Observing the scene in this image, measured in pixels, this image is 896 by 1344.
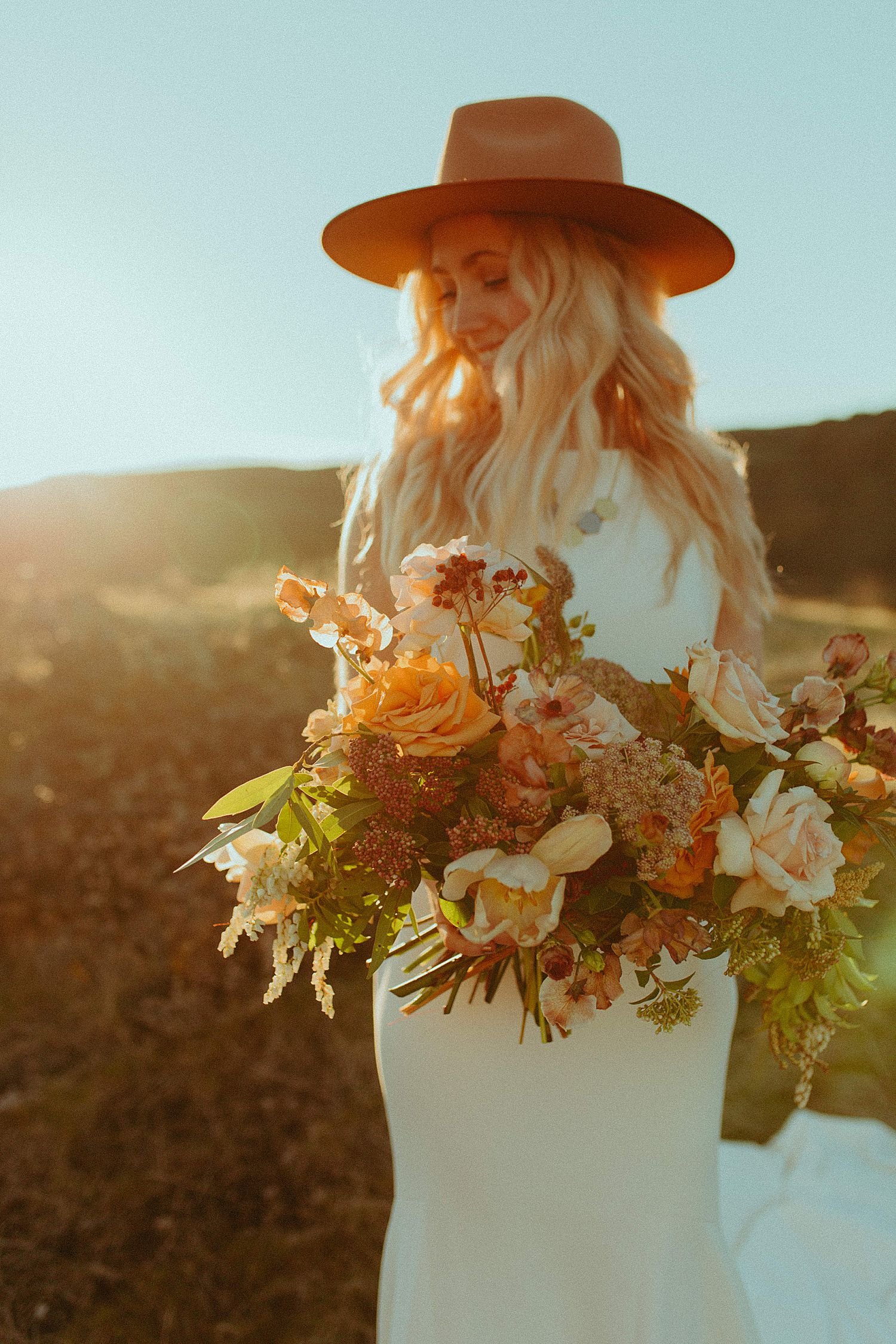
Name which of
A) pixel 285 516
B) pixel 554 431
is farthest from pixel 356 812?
pixel 285 516

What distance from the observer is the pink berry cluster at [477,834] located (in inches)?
44.8

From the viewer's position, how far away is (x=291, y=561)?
8664 mm

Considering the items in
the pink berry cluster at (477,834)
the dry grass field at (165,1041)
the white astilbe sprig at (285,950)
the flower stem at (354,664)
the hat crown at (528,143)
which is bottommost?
the dry grass field at (165,1041)

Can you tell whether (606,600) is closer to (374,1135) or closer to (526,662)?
(526,662)

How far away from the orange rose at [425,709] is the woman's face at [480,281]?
1.39 meters

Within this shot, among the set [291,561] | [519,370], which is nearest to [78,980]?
[519,370]

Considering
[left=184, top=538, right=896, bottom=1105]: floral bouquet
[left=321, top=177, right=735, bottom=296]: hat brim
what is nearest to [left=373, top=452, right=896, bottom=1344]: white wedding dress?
[left=184, top=538, right=896, bottom=1105]: floral bouquet

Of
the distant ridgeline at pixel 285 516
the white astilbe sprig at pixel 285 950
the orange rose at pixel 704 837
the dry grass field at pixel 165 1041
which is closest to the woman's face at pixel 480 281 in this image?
the orange rose at pixel 704 837

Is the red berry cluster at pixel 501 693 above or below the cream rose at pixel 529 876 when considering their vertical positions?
above

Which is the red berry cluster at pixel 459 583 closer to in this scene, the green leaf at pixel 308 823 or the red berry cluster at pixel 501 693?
the red berry cluster at pixel 501 693

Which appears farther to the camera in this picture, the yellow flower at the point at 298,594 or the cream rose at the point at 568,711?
the yellow flower at the point at 298,594

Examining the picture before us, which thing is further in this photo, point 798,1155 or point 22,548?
point 22,548

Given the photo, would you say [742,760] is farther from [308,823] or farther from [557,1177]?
[557,1177]

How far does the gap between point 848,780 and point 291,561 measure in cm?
770
